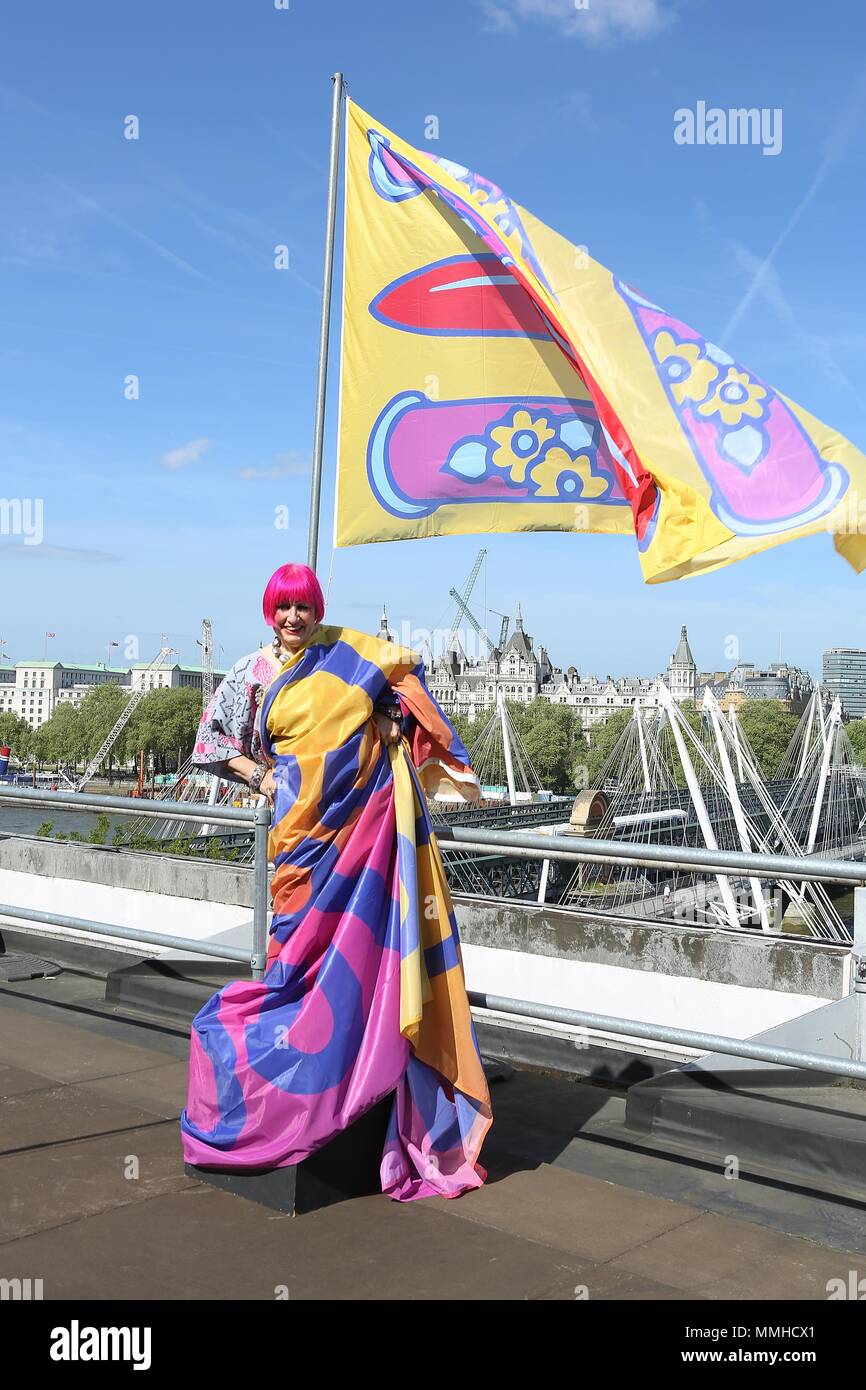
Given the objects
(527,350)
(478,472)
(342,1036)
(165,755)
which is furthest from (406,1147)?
(165,755)

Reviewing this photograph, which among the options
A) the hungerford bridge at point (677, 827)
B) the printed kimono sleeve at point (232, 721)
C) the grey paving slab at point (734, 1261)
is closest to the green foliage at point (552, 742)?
the hungerford bridge at point (677, 827)

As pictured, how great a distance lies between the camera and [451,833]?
4109mm

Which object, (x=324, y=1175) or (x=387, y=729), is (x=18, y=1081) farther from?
(x=387, y=729)

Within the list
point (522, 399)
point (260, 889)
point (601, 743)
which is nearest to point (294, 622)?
point (260, 889)

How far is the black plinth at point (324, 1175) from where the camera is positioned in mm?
3227

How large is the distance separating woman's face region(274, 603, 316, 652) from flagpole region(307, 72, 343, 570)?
172 centimetres

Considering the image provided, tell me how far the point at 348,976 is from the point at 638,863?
0.96m

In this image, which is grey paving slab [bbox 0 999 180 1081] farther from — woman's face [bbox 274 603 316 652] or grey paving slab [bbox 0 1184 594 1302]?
woman's face [bbox 274 603 316 652]

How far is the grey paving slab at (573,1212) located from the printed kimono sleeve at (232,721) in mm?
1374

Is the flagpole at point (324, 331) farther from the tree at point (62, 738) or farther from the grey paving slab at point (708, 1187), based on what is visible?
the tree at point (62, 738)

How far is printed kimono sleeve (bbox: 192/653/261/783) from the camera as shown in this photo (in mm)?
3717

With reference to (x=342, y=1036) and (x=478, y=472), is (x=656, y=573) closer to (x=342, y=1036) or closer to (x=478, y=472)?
(x=478, y=472)

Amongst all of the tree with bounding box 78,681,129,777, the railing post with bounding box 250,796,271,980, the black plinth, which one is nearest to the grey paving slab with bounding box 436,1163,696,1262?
→ the black plinth
